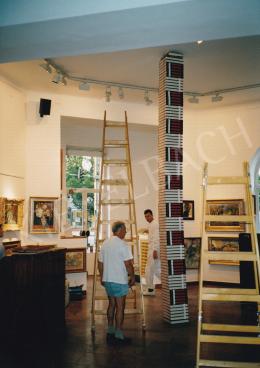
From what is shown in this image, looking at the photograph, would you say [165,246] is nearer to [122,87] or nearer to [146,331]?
[146,331]

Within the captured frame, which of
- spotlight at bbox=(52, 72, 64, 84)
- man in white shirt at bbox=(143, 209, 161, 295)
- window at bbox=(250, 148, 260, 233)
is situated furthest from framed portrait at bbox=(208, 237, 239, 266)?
spotlight at bbox=(52, 72, 64, 84)

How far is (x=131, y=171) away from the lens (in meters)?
8.52

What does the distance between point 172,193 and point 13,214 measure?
3734 mm

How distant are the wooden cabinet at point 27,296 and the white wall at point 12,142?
267 cm

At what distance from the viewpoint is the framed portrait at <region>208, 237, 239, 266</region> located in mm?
11320

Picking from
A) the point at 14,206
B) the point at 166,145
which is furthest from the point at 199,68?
the point at 14,206

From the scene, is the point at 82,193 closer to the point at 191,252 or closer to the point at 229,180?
the point at 191,252

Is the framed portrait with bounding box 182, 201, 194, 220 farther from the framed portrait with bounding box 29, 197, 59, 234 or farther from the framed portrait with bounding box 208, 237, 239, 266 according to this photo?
the framed portrait with bounding box 29, 197, 59, 234

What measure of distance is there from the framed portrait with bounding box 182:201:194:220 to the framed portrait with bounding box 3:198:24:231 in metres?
4.51

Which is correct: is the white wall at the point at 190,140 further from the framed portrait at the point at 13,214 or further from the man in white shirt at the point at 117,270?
the man in white shirt at the point at 117,270

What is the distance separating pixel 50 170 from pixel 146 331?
4.84 meters

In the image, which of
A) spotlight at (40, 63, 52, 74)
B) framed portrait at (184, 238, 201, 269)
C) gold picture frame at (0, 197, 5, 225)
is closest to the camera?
spotlight at (40, 63, 52, 74)

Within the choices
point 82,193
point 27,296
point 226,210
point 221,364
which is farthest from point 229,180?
point 82,193

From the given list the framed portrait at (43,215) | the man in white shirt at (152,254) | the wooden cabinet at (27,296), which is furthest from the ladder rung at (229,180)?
the framed portrait at (43,215)
